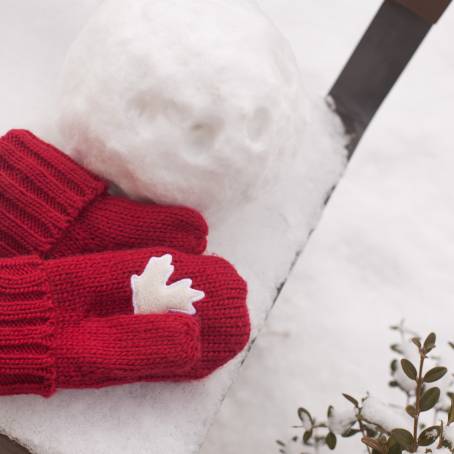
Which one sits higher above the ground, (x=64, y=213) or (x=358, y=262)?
(x=64, y=213)

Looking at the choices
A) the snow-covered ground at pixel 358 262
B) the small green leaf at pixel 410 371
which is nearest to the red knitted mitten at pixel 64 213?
the small green leaf at pixel 410 371

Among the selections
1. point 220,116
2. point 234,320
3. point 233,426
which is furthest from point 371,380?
point 220,116

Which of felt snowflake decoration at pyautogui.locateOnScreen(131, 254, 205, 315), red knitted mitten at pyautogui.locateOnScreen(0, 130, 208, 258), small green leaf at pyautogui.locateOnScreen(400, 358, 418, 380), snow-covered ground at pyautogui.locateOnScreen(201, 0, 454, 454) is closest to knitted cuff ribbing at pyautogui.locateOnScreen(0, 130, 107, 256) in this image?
red knitted mitten at pyautogui.locateOnScreen(0, 130, 208, 258)

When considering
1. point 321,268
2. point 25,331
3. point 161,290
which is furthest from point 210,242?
point 321,268

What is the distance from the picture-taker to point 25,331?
63 cm

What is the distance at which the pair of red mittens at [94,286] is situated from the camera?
638mm

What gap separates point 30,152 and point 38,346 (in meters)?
0.22

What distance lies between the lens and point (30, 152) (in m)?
0.71

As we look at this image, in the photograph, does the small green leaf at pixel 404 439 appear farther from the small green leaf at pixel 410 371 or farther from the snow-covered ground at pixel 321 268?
the snow-covered ground at pixel 321 268

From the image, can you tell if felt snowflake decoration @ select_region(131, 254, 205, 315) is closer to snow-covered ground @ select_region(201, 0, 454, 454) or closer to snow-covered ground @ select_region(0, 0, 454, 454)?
snow-covered ground @ select_region(0, 0, 454, 454)

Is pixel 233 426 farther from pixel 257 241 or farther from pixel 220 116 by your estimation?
pixel 220 116

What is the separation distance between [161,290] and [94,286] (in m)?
0.08

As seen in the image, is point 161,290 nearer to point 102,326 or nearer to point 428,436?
point 102,326

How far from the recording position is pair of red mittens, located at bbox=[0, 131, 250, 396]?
0.64m
